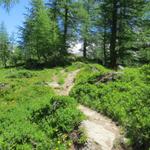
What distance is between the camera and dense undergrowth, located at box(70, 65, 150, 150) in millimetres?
13336

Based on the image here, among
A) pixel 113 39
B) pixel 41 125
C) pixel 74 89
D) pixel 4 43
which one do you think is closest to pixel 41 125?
pixel 41 125

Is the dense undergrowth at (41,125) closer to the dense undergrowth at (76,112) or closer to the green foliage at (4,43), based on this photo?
the dense undergrowth at (76,112)

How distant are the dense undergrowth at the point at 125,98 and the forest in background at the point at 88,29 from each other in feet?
49.7

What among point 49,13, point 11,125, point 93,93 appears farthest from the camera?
point 49,13

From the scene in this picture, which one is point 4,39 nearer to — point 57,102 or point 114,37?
point 114,37

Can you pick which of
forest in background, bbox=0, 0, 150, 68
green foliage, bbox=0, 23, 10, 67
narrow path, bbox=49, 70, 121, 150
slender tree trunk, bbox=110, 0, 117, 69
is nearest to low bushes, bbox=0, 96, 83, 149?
narrow path, bbox=49, 70, 121, 150

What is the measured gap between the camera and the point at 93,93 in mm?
19812

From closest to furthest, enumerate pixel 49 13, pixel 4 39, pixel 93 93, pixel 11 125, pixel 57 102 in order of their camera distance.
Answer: pixel 11 125 → pixel 57 102 → pixel 93 93 → pixel 49 13 → pixel 4 39

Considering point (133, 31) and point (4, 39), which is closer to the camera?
point (133, 31)

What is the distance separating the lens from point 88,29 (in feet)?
190

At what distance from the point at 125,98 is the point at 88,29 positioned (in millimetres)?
41241

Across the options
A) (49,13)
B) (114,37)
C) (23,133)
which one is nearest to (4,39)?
(49,13)

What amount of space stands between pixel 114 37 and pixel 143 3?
551 centimetres

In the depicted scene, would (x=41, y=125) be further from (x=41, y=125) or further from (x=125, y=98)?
(x=125, y=98)
